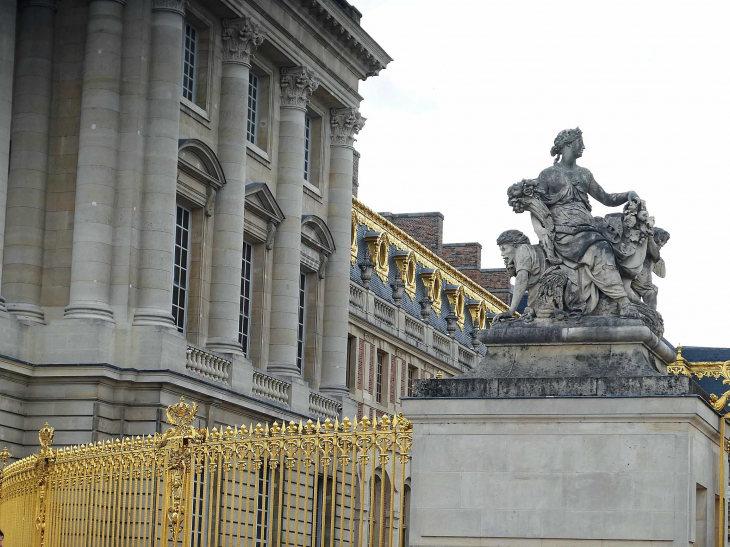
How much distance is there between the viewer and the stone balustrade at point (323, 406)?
44.2 meters

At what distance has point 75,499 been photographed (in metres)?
19.0

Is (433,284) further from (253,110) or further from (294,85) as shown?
(253,110)

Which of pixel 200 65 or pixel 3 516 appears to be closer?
pixel 3 516

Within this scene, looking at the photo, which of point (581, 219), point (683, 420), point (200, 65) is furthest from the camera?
point (200, 65)

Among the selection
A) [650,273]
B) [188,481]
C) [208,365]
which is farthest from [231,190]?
[650,273]

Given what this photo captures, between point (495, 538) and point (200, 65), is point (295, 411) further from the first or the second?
point (495, 538)

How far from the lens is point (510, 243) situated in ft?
53.8

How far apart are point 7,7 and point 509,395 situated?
897 inches

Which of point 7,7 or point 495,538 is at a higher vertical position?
point 7,7

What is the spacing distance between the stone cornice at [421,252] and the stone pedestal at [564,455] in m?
41.6

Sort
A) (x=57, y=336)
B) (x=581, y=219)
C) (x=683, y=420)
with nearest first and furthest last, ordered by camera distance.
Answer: (x=683, y=420), (x=581, y=219), (x=57, y=336)

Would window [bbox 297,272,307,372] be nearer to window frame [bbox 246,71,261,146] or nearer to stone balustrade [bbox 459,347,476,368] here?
window frame [bbox 246,71,261,146]

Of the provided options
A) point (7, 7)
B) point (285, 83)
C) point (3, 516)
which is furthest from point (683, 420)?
point (285, 83)

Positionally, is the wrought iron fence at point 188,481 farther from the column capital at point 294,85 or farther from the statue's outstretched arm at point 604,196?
the column capital at point 294,85
